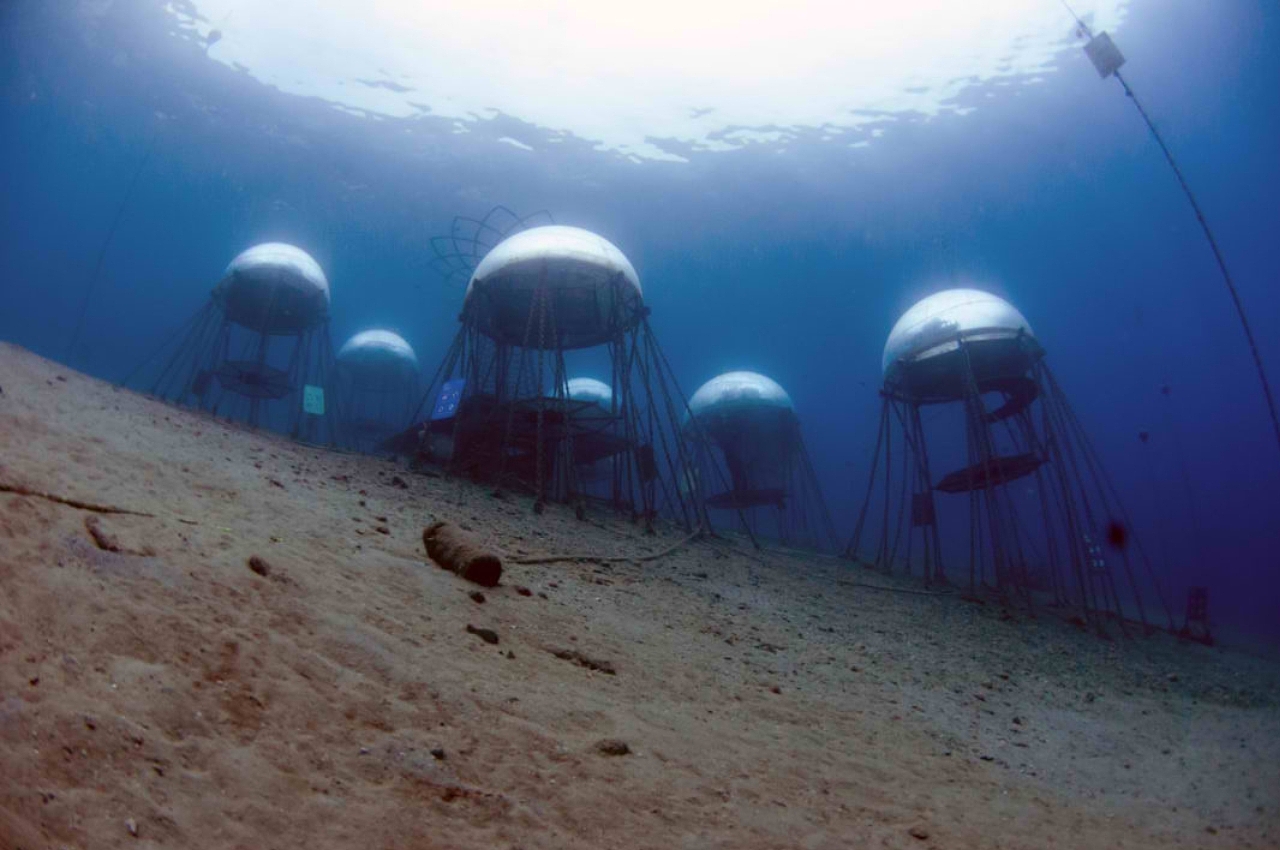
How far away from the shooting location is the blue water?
39.0 meters

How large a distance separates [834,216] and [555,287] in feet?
186

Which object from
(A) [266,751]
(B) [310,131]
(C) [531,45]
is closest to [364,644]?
(A) [266,751]

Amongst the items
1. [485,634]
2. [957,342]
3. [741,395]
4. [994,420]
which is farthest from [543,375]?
[994,420]

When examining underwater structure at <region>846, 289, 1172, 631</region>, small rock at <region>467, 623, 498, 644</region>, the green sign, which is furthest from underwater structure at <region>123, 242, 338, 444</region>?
underwater structure at <region>846, 289, 1172, 631</region>

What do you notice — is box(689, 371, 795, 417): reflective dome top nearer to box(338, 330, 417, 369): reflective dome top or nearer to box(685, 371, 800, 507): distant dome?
box(685, 371, 800, 507): distant dome

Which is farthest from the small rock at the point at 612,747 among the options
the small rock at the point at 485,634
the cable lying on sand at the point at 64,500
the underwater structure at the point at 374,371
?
the underwater structure at the point at 374,371

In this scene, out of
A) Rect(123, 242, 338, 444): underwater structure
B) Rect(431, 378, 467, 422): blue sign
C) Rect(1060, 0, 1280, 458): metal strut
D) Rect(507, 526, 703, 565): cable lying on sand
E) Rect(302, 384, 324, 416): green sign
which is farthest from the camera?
Rect(123, 242, 338, 444): underwater structure

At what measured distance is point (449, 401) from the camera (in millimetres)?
11312

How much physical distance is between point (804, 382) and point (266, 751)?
4455 inches

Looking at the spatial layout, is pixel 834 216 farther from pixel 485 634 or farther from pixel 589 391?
pixel 485 634

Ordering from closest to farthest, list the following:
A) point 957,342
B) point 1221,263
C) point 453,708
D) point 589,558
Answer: point 453,708 < point 1221,263 < point 589,558 < point 957,342

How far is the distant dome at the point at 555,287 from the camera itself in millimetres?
13031

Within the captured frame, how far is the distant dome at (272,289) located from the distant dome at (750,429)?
41.3 feet

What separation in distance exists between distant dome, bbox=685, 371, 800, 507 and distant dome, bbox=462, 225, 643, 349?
6.99 meters
